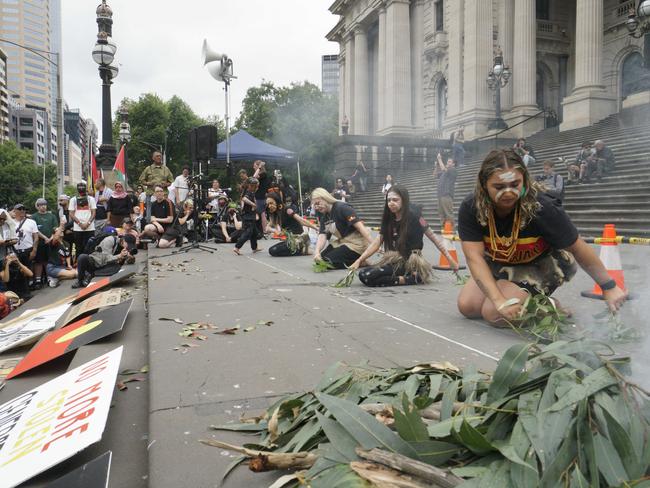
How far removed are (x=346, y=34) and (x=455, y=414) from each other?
41198 mm

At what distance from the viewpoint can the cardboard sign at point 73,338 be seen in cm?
357

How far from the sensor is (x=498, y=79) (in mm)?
23734

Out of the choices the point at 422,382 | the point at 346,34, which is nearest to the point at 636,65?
the point at 346,34

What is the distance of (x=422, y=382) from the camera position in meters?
2.18

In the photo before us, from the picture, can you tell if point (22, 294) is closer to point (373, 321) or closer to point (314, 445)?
point (373, 321)

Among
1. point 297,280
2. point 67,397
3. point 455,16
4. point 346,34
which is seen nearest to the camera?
point 67,397

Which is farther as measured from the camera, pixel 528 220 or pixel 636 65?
pixel 636 65

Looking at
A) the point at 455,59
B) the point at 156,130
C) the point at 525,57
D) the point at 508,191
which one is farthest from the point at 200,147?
the point at 156,130

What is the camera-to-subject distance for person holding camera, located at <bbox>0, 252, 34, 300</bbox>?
30.3 ft

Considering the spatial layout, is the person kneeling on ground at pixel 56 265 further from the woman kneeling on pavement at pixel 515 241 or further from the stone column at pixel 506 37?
the stone column at pixel 506 37

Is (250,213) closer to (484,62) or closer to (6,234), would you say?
(6,234)

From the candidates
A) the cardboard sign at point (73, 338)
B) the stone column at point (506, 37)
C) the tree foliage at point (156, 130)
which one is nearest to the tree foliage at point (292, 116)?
the tree foliage at point (156, 130)

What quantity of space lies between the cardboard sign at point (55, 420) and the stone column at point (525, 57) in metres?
25.1

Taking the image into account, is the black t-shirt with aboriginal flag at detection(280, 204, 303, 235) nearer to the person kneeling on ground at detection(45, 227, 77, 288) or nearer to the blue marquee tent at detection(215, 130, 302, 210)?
the person kneeling on ground at detection(45, 227, 77, 288)
